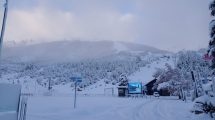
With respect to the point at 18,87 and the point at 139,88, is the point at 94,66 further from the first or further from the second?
the point at 18,87

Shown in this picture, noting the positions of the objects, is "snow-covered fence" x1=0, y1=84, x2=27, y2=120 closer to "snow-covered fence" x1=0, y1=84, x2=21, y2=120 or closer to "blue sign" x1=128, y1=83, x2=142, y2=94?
"snow-covered fence" x1=0, y1=84, x2=21, y2=120

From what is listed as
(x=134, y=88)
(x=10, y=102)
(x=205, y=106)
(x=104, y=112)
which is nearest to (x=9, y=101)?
(x=10, y=102)

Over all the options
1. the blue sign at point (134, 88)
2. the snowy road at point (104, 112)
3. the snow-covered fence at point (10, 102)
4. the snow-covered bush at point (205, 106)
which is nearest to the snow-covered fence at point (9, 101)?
the snow-covered fence at point (10, 102)

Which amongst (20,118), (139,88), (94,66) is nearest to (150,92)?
(139,88)

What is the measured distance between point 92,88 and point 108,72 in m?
30.4

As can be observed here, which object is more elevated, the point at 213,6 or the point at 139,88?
the point at 213,6

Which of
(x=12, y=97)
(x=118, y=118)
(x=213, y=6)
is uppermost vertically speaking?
(x=213, y=6)

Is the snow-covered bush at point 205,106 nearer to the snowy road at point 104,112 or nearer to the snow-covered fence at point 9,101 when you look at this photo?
the snowy road at point 104,112

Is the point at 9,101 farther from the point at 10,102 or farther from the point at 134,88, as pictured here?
the point at 134,88

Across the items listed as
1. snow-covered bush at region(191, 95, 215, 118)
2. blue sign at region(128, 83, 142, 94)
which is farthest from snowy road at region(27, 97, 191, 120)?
blue sign at region(128, 83, 142, 94)

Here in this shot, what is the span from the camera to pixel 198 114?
14156 millimetres

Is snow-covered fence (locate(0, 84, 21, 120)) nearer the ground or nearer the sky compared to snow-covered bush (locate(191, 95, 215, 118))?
nearer the sky

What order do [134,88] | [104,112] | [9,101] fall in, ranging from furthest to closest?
[134,88] < [104,112] < [9,101]

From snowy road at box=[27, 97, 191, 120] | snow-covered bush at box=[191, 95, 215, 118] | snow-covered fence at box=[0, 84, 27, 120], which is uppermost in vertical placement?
snow-covered fence at box=[0, 84, 27, 120]
